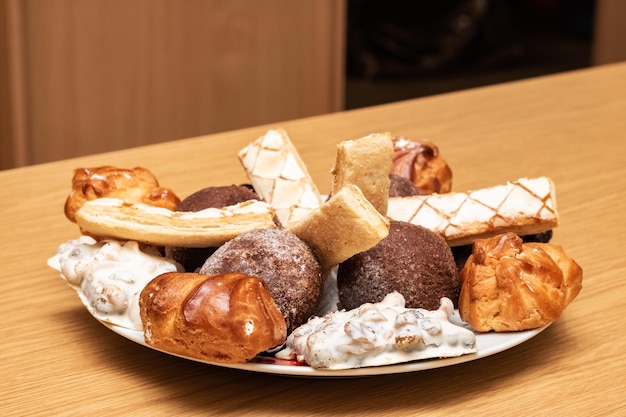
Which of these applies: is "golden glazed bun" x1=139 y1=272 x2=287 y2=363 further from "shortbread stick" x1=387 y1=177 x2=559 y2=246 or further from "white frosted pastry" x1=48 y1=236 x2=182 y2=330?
"shortbread stick" x1=387 y1=177 x2=559 y2=246

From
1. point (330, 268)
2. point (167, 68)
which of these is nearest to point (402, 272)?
point (330, 268)

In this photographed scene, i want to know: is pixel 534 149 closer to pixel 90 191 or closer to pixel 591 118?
pixel 591 118

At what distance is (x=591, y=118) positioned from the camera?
5.47 ft

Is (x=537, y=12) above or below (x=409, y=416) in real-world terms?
below

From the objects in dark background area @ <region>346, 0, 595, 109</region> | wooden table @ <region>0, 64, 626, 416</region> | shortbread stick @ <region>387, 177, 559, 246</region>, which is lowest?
dark background area @ <region>346, 0, 595, 109</region>

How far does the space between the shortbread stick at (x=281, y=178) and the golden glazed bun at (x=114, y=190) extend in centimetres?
8

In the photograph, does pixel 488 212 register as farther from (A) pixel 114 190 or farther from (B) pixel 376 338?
(A) pixel 114 190

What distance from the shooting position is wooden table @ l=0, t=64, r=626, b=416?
2.65ft

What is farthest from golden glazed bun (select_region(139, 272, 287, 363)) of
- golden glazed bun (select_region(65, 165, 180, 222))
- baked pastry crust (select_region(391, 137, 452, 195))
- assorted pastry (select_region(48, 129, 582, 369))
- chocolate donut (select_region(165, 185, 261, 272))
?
baked pastry crust (select_region(391, 137, 452, 195))

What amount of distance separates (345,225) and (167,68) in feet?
6.84

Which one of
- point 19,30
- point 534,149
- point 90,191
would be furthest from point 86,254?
point 19,30

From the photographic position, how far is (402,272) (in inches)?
32.9

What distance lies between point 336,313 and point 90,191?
0.32 metres

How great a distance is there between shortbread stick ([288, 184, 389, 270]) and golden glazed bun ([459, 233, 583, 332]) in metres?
0.09
